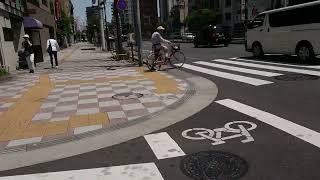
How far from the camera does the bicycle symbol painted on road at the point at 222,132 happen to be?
16.7ft

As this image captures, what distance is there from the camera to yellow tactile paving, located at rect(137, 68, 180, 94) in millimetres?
9133

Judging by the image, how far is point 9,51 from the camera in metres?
18.0

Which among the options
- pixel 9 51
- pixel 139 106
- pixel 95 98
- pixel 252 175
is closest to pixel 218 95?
pixel 139 106

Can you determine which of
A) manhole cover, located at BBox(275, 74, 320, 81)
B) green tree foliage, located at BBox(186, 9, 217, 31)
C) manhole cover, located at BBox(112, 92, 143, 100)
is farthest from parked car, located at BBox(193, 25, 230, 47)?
green tree foliage, located at BBox(186, 9, 217, 31)

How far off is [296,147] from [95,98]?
538 cm

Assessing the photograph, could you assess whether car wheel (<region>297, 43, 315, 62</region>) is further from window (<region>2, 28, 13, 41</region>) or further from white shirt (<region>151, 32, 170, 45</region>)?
window (<region>2, 28, 13, 41</region>)

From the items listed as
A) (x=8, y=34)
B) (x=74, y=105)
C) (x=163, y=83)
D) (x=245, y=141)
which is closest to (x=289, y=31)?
(x=163, y=83)

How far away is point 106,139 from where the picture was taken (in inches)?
214

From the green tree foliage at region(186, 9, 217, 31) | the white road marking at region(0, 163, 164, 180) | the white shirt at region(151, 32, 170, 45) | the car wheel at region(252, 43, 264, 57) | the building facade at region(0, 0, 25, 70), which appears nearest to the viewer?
the white road marking at region(0, 163, 164, 180)

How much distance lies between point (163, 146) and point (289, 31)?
10077mm

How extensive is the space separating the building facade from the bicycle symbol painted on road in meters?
13.5

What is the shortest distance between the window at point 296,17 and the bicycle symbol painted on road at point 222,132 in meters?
8.01

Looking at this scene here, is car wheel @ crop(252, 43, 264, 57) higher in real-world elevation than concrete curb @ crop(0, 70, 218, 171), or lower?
higher

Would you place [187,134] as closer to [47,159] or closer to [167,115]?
[167,115]
